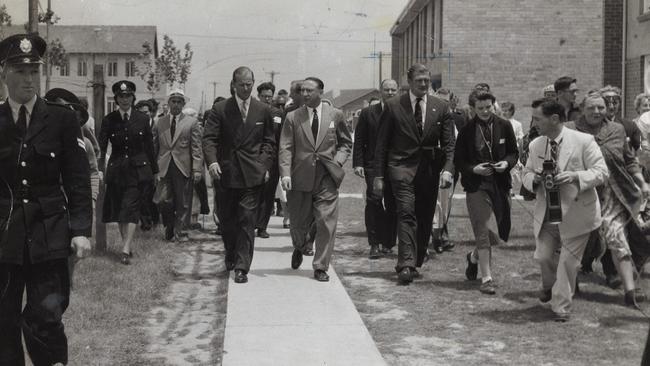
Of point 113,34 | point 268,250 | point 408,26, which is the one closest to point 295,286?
point 268,250

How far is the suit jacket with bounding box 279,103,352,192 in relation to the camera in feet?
32.1

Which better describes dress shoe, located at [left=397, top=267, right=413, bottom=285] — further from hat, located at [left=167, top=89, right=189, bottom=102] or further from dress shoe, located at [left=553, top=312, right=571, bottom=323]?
hat, located at [left=167, top=89, right=189, bottom=102]

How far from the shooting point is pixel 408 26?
52.8 metres

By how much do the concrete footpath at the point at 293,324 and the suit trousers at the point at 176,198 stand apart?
3.12m

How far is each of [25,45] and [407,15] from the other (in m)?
44.4

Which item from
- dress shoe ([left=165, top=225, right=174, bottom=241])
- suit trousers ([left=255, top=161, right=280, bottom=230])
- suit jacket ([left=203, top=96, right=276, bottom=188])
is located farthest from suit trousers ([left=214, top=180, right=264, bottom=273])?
dress shoe ([left=165, top=225, right=174, bottom=241])

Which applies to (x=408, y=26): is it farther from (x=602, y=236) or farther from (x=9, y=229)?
(x=9, y=229)

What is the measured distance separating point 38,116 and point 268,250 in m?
6.99

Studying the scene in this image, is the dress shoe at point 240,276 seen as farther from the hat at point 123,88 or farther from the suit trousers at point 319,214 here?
the hat at point 123,88

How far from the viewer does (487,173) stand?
9.09m

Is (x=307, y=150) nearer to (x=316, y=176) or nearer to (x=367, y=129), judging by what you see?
(x=316, y=176)

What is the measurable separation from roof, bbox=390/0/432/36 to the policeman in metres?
36.4

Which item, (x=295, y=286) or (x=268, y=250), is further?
(x=268, y=250)

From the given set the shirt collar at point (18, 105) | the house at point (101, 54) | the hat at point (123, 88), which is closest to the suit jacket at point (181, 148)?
the hat at point (123, 88)
